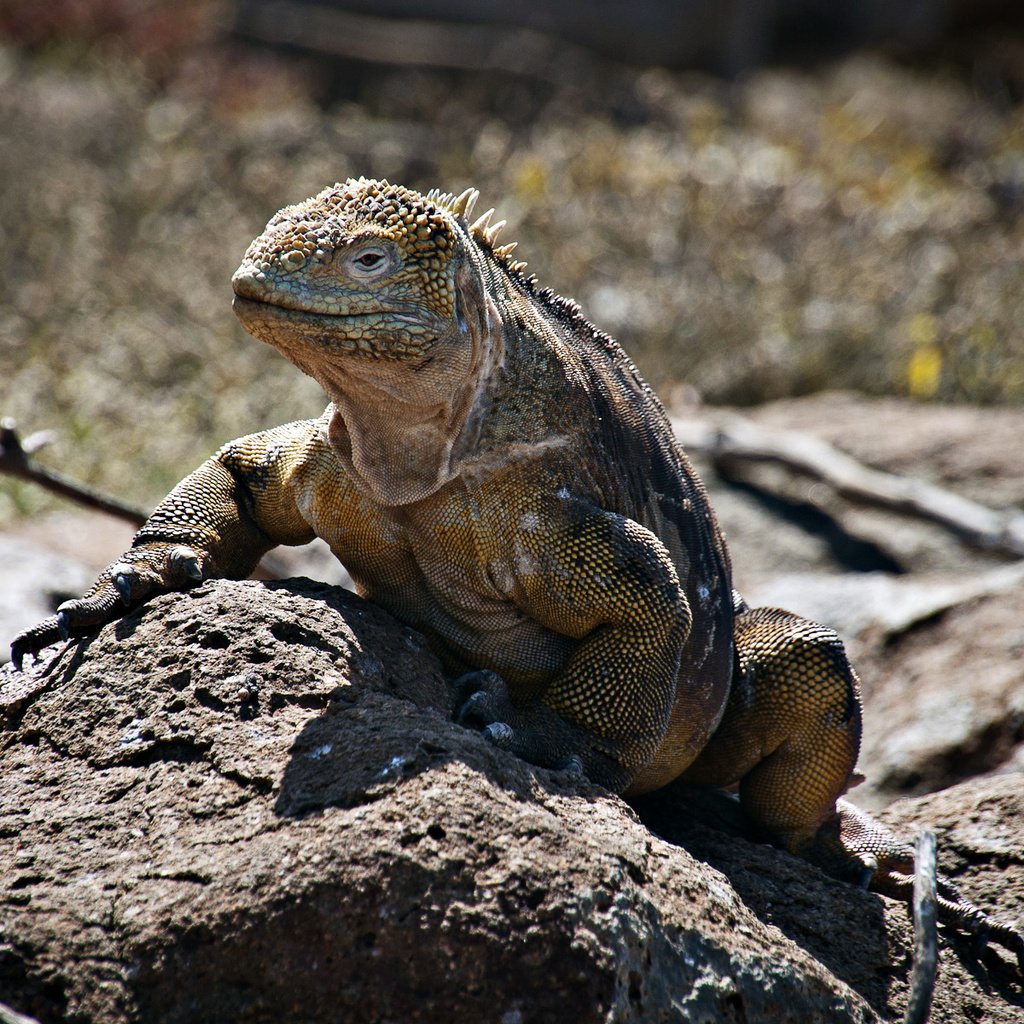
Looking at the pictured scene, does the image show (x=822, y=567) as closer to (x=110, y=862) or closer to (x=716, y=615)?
(x=716, y=615)

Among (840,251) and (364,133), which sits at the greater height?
(364,133)

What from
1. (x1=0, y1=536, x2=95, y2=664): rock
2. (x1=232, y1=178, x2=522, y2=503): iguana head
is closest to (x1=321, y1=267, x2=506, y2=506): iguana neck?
(x1=232, y1=178, x2=522, y2=503): iguana head

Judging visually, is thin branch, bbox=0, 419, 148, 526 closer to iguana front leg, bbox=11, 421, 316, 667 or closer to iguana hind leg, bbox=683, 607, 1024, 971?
iguana front leg, bbox=11, 421, 316, 667

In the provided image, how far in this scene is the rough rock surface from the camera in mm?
2848

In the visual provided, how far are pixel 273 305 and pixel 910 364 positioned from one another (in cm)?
967

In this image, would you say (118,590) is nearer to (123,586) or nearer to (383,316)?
(123,586)

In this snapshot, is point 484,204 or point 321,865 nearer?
point 321,865

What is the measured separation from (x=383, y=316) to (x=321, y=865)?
4.64 ft

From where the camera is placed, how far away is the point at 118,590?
377cm

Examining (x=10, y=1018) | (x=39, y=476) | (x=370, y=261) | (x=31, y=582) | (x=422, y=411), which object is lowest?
(x=10, y=1018)

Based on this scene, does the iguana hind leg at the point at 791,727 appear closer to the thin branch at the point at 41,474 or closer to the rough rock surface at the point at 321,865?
the rough rock surface at the point at 321,865

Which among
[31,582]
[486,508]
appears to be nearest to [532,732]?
[486,508]

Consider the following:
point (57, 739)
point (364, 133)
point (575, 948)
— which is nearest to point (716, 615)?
point (575, 948)

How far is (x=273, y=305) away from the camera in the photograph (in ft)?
10.9
